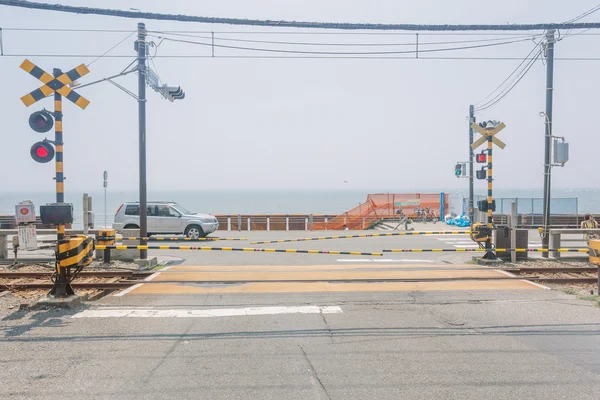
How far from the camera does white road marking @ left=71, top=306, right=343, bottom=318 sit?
826cm

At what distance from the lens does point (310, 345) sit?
662cm

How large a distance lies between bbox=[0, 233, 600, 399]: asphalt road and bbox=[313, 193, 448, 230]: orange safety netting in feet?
78.4

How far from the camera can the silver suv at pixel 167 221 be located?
2345 centimetres

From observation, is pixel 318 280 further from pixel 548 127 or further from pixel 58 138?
pixel 548 127

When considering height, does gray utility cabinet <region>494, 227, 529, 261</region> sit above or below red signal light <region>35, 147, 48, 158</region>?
below

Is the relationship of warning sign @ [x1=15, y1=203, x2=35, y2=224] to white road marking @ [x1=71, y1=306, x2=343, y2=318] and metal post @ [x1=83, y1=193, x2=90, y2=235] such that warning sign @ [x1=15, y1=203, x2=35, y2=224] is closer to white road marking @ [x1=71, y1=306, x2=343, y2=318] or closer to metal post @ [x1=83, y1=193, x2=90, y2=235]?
metal post @ [x1=83, y1=193, x2=90, y2=235]

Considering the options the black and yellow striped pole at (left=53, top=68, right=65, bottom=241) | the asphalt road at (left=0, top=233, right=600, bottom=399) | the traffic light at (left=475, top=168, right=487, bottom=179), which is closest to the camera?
the asphalt road at (left=0, top=233, right=600, bottom=399)

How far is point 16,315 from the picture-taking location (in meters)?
8.25

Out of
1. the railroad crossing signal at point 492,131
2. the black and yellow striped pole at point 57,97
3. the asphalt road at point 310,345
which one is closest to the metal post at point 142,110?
the asphalt road at point 310,345

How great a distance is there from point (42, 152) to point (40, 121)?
54 cm

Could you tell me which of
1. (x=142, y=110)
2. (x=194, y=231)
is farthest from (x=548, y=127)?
(x=194, y=231)

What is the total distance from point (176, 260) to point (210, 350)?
32.8 ft

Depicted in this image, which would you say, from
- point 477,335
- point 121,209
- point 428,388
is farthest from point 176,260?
point 428,388

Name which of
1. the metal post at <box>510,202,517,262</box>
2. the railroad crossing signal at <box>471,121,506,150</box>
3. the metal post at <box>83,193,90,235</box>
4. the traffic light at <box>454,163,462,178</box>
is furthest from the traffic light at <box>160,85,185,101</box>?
the traffic light at <box>454,163,462,178</box>
